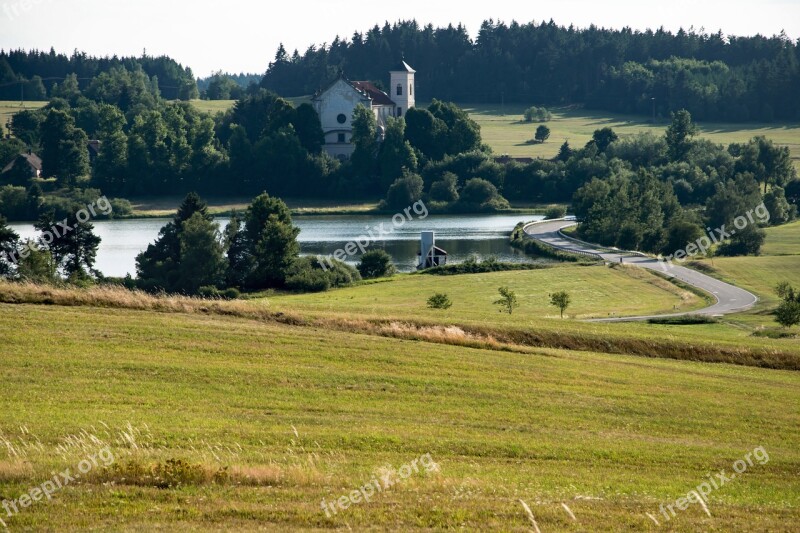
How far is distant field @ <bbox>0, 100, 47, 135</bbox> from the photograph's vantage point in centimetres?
15089

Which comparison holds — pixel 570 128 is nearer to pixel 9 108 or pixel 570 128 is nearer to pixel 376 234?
pixel 376 234

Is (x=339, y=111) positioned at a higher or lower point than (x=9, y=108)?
lower

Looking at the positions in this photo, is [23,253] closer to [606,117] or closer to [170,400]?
[170,400]

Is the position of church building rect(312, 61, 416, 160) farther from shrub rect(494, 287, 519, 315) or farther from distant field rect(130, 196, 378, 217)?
shrub rect(494, 287, 519, 315)

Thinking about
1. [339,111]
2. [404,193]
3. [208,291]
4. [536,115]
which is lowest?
[208,291]

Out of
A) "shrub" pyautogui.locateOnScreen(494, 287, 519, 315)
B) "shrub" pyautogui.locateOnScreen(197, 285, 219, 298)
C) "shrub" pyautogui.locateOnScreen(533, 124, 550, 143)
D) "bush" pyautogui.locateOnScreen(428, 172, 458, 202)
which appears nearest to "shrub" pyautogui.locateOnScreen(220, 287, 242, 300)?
"shrub" pyautogui.locateOnScreen(197, 285, 219, 298)

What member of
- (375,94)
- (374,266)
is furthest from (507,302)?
(375,94)

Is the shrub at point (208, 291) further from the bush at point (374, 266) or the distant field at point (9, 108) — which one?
the distant field at point (9, 108)

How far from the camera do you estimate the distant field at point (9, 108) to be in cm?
15089

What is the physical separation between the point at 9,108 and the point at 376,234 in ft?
316

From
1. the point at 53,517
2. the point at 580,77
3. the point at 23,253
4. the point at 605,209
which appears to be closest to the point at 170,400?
the point at 53,517

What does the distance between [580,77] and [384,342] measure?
180m

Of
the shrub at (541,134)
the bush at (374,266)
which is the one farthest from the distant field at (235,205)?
the bush at (374,266)

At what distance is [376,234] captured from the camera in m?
95.0
